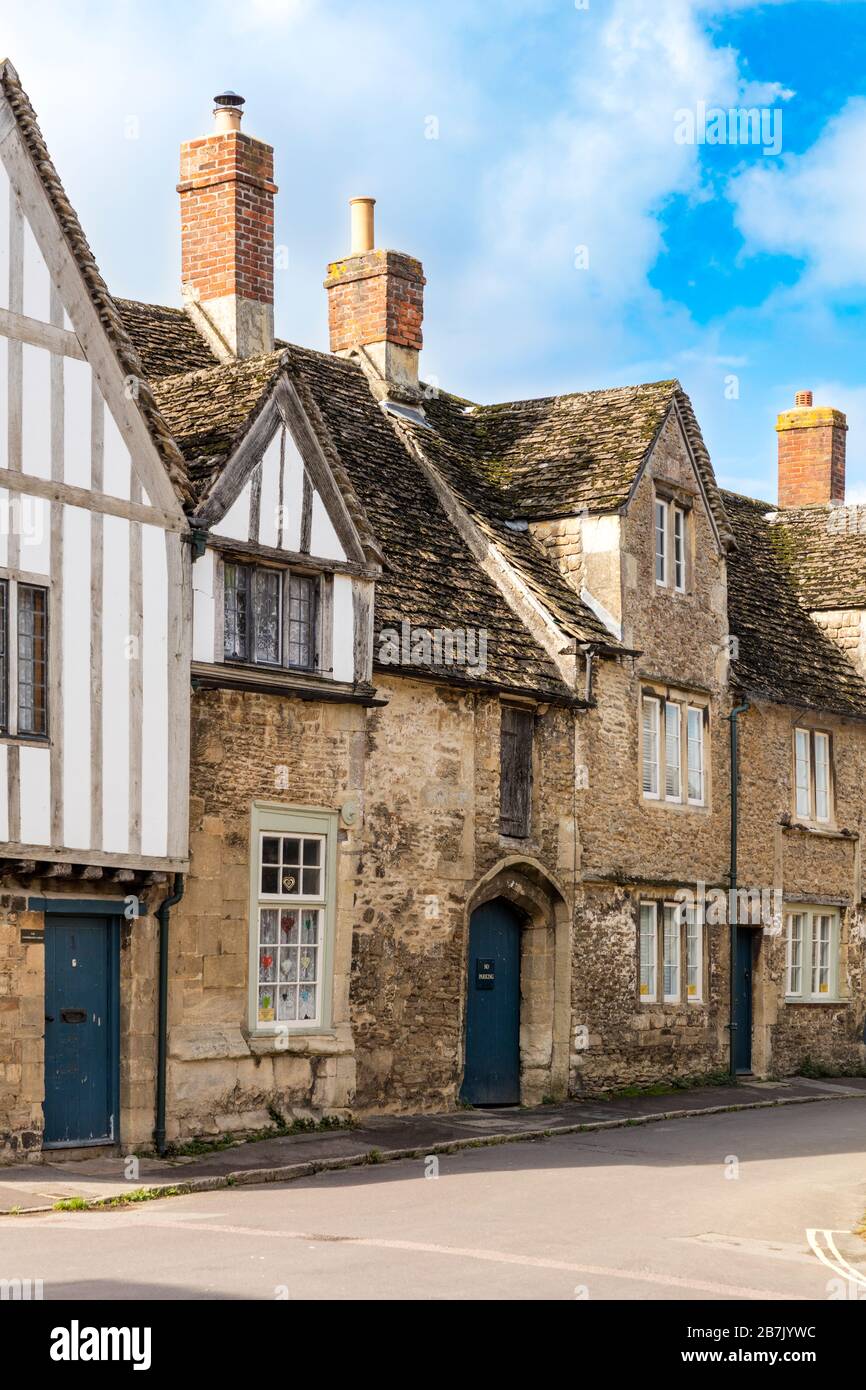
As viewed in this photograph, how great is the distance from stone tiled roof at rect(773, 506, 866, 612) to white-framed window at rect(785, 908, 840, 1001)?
5263mm

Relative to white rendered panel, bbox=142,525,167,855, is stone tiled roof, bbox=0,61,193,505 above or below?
above

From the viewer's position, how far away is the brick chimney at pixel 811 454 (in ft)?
115

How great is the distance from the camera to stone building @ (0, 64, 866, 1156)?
16.4 metres

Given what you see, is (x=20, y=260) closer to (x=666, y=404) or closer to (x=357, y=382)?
(x=357, y=382)

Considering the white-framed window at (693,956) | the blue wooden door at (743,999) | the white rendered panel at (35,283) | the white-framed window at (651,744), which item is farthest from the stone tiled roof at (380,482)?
the blue wooden door at (743,999)

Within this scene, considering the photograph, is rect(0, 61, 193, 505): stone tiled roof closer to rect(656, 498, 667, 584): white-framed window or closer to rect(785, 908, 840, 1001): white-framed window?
rect(656, 498, 667, 584): white-framed window

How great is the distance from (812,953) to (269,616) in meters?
13.6

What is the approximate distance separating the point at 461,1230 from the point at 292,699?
6892 mm

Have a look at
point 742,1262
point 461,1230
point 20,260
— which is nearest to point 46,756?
point 20,260

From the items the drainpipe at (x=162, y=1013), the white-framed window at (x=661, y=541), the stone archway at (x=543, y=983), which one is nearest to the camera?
the drainpipe at (x=162, y=1013)

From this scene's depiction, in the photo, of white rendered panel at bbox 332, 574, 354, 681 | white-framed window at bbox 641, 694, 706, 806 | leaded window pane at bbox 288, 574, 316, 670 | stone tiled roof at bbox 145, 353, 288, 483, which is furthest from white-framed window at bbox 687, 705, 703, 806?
stone tiled roof at bbox 145, 353, 288, 483

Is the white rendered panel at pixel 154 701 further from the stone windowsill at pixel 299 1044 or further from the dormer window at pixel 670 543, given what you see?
the dormer window at pixel 670 543

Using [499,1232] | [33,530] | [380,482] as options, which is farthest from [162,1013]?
[380,482]

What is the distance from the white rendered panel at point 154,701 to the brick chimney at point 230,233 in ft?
22.9
